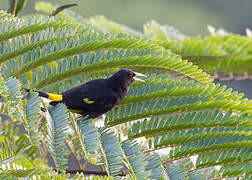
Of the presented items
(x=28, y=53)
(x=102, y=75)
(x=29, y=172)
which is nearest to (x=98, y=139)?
(x=29, y=172)

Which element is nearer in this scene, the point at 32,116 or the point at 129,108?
the point at 32,116

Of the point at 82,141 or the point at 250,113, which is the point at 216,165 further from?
the point at 82,141

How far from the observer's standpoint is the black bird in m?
2.84

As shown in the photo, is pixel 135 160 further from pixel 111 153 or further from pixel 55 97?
pixel 55 97

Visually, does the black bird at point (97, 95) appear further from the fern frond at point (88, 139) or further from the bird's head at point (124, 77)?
the fern frond at point (88, 139)

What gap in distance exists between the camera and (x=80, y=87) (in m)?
2.88

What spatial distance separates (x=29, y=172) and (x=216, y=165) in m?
1.02

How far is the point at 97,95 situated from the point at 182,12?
52.1ft

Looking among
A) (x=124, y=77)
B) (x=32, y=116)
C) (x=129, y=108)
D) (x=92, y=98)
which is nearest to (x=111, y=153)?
(x=32, y=116)

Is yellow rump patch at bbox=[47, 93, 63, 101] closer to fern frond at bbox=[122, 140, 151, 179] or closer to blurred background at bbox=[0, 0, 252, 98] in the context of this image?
fern frond at bbox=[122, 140, 151, 179]

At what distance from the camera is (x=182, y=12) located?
724 inches

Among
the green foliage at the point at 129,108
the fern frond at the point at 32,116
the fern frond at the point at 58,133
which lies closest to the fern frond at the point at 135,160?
the green foliage at the point at 129,108

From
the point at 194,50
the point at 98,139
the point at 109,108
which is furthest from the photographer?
the point at 194,50

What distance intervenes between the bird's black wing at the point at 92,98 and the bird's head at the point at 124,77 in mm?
93
